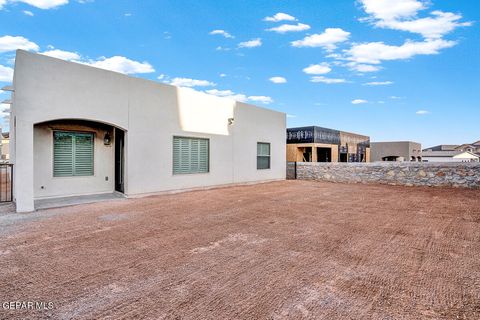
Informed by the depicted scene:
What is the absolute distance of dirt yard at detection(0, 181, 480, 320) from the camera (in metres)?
2.29

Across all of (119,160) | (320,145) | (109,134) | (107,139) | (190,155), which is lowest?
(119,160)

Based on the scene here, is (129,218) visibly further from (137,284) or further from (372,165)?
(372,165)

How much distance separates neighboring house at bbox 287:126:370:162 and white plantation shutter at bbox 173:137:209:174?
11810 millimetres

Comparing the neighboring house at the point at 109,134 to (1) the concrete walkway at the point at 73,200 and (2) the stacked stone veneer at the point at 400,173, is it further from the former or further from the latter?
(2) the stacked stone veneer at the point at 400,173

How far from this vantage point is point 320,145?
20266 mm

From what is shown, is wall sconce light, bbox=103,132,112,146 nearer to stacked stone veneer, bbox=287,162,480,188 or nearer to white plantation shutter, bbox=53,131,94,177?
white plantation shutter, bbox=53,131,94,177

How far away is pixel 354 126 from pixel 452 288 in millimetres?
28391

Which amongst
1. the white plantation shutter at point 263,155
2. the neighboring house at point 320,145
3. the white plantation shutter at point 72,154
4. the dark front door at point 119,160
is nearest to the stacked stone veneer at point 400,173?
the white plantation shutter at point 263,155

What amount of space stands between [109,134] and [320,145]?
1593 centimetres

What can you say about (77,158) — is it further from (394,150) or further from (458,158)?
(458,158)

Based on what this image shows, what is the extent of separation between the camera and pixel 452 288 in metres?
2.61

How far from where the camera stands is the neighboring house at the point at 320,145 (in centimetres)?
1998

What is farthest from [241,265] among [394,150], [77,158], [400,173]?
[394,150]

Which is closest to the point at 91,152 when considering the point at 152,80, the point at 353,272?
the point at 152,80
